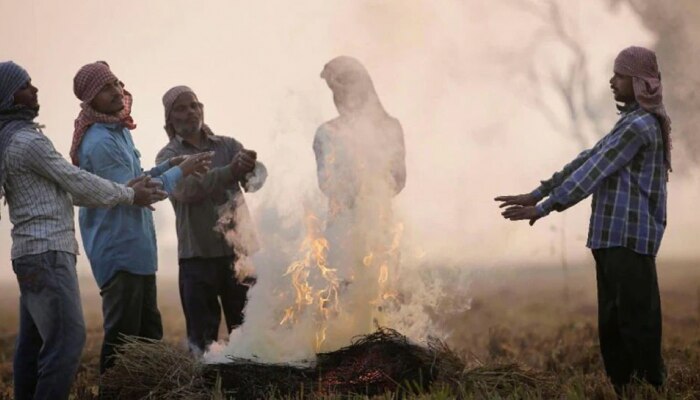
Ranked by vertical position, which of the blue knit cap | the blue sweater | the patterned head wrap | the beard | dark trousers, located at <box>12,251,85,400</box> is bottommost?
dark trousers, located at <box>12,251,85,400</box>

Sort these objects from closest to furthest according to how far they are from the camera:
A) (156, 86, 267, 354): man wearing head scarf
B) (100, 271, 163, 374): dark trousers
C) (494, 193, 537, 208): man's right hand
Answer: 1. (494, 193, 537, 208): man's right hand
2. (100, 271, 163, 374): dark trousers
3. (156, 86, 267, 354): man wearing head scarf

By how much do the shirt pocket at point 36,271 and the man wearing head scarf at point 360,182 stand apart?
2.17 meters

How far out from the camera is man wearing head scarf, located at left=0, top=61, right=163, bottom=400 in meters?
5.43

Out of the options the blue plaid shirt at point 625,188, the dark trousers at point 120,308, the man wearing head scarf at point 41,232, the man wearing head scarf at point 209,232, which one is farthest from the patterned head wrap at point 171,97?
the blue plaid shirt at point 625,188

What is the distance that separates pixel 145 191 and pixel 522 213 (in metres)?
2.53

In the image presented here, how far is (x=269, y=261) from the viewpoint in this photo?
22.4 ft

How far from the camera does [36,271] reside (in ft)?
17.9

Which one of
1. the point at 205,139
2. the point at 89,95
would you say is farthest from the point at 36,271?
the point at 205,139

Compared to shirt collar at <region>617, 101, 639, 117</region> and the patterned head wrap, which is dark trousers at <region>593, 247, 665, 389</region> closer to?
shirt collar at <region>617, 101, 639, 117</region>

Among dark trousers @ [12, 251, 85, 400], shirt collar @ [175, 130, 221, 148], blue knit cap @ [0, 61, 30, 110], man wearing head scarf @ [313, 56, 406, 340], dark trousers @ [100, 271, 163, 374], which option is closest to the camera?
dark trousers @ [12, 251, 85, 400]

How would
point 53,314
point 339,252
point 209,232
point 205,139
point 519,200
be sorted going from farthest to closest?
point 205,139 → point 209,232 → point 339,252 → point 519,200 → point 53,314

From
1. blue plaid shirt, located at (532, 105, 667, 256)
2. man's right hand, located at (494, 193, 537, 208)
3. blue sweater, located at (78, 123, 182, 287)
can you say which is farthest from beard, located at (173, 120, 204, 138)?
blue plaid shirt, located at (532, 105, 667, 256)

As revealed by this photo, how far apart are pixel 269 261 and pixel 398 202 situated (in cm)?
118

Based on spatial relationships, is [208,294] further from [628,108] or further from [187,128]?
[628,108]
